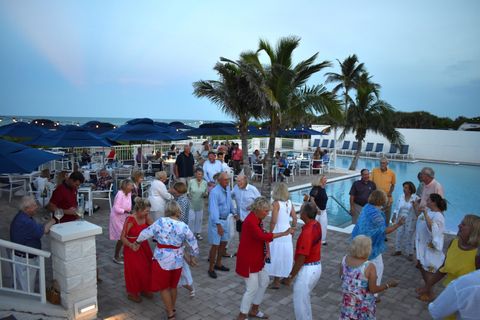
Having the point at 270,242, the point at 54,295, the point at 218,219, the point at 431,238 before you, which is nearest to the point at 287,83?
the point at 218,219

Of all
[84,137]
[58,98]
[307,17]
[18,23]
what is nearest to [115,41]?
[18,23]

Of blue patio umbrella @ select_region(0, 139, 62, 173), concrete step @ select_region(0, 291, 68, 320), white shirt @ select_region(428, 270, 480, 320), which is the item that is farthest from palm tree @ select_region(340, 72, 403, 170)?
concrete step @ select_region(0, 291, 68, 320)

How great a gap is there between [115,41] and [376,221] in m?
31.2

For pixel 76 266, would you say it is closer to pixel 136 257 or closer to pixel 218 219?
pixel 136 257

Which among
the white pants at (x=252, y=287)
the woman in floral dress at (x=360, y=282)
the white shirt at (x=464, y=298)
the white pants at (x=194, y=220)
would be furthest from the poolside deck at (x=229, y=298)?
the white shirt at (x=464, y=298)

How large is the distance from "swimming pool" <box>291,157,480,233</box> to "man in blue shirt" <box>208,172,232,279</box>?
4745mm

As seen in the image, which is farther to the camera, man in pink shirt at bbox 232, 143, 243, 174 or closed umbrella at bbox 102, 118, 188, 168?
man in pink shirt at bbox 232, 143, 243, 174

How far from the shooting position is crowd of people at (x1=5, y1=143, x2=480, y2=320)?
2.79m

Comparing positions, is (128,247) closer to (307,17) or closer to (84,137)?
(84,137)

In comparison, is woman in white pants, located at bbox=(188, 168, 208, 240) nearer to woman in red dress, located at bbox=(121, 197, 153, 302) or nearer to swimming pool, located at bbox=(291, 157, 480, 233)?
woman in red dress, located at bbox=(121, 197, 153, 302)

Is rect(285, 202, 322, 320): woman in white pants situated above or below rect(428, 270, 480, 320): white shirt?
below

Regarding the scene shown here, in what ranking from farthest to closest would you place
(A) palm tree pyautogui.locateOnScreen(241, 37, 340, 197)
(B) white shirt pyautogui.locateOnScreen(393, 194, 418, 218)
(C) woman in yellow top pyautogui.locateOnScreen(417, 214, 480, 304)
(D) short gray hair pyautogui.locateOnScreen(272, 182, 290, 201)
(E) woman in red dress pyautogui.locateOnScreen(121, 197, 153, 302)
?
(A) palm tree pyautogui.locateOnScreen(241, 37, 340, 197), (B) white shirt pyautogui.locateOnScreen(393, 194, 418, 218), (D) short gray hair pyautogui.locateOnScreen(272, 182, 290, 201), (E) woman in red dress pyautogui.locateOnScreen(121, 197, 153, 302), (C) woman in yellow top pyautogui.locateOnScreen(417, 214, 480, 304)

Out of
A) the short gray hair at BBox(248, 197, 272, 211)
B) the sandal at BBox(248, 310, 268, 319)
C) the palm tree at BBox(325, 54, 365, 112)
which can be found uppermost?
the palm tree at BBox(325, 54, 365, 112)

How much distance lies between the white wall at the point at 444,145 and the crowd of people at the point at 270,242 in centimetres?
2205
